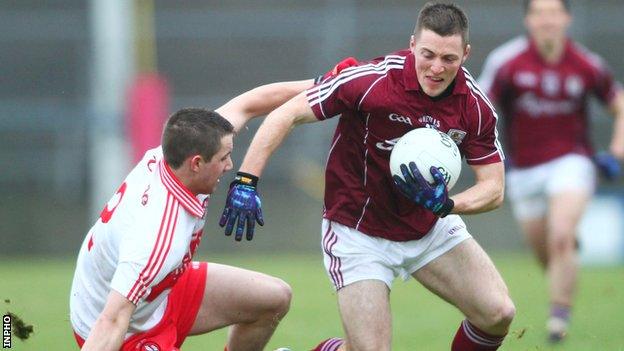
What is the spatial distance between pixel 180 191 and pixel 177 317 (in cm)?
89

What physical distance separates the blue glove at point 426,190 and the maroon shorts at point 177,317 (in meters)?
1.25

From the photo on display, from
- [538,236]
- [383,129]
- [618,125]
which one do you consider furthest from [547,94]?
[383,129]

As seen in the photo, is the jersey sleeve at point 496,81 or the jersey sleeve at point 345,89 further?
the jersey sleeve at point 496,81

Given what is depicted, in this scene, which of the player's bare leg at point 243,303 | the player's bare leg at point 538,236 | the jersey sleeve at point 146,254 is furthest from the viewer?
the player's bare leg at point 538,236

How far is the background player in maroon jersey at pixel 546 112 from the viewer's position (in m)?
9.34

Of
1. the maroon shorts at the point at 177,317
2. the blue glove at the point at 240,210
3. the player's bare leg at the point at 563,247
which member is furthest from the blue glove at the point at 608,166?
the blue glove at the point at 240,210

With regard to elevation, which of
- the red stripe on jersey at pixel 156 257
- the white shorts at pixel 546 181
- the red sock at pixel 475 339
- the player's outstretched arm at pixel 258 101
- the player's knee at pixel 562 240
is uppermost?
the player's outstretched arm at pixel 258 101

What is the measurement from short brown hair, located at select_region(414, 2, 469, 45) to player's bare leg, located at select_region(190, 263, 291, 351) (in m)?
1.55

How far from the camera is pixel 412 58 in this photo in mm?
6070

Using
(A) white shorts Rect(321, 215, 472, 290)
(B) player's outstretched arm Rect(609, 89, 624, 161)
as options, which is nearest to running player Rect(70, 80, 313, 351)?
(A) white shorts Rect(321, 215, 472, 290)

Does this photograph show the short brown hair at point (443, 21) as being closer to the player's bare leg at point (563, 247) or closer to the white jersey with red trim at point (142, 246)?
the white jersey with red trim at point (142, 246)

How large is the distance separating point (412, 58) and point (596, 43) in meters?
12.8

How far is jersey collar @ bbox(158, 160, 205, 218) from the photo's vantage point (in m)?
5.69

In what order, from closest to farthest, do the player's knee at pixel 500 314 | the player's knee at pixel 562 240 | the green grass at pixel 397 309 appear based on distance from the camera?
the player's knee at pixel 500 314 → the green grass at pixel 397 309 → the player's knee at pixel 562 240
